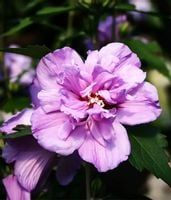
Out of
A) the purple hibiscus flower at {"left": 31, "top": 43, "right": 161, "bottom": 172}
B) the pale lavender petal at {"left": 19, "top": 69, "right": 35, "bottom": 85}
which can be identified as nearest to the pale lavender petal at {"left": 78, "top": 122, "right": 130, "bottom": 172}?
the purple hibiscus flower at {"left": 31, "top": 43, "right": 161, "bottom": 172}

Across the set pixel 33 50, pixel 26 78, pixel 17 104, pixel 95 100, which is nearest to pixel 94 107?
pixel 95 100

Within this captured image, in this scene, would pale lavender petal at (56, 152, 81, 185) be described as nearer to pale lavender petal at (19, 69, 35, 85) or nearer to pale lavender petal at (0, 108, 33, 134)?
pale lavender petal at (0, 108, 33, 134)

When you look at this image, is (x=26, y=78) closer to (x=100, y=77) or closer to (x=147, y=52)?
(x=147, y=52)

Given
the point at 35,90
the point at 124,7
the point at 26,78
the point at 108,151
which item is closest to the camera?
the point at 108,151

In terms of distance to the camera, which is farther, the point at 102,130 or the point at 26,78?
the point at 26,78

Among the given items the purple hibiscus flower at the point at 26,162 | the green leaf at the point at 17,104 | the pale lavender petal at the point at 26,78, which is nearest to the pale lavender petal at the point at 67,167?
the purple hibiscus flower at the point at 26,162

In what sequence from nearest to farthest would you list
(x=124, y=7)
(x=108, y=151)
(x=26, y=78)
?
1. (x=108, y=151)
2. (x=124, y=7)
3. (x=26, y=78)
